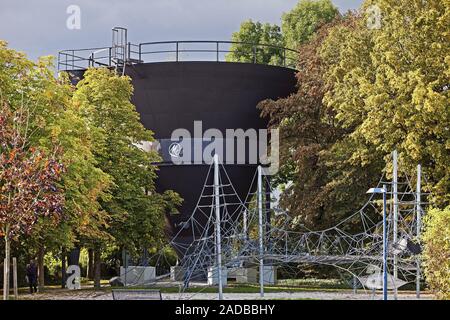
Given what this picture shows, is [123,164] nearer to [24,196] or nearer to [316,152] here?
[316,152]

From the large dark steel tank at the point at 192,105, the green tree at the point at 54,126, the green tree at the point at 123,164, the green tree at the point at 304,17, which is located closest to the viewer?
the green tree at the point at 54,126

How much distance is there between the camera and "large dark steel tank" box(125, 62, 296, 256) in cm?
4141

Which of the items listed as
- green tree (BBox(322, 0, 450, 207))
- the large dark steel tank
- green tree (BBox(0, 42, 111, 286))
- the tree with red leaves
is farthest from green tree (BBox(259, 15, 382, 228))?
the tree with red leaves

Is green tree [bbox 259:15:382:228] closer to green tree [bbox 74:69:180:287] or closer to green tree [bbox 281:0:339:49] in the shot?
green tree [bbox 74:69:180:287]

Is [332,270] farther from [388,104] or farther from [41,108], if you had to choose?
[41,108]

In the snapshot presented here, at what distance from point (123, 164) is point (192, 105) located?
20.7 feet

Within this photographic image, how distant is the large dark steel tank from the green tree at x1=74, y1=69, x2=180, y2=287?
295 centimetres

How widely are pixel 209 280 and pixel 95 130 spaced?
9114mm

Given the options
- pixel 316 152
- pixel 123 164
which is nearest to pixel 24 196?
pixel 123 164

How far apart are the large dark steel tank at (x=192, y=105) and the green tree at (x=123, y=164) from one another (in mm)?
2949

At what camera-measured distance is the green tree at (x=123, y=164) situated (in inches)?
1431

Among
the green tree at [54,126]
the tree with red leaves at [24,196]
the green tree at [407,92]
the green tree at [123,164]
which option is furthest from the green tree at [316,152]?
the tree with red leaves at [24,196]

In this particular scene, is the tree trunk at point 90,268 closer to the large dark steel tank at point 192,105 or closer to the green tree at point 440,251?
the large dark steel tank at point 192,105

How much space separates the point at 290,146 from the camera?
41656 millimetres
